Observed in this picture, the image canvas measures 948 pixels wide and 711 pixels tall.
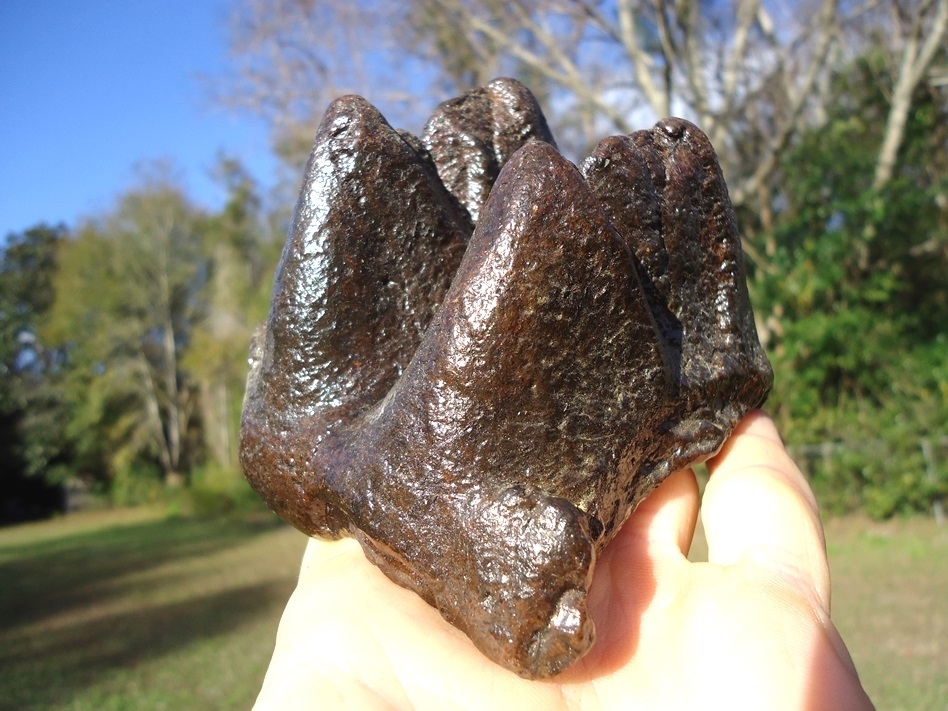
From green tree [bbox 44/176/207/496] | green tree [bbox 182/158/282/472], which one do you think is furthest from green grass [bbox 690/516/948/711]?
green tree [bbox 44/176/207/496]

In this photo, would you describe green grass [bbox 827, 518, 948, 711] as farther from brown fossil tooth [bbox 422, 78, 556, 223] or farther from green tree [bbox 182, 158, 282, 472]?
green tree [bbox 182, 158, 282, 472]

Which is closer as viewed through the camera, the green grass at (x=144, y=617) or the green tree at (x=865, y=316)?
the green grass at (x=144, y=617)

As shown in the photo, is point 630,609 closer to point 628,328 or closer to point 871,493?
point 628,328

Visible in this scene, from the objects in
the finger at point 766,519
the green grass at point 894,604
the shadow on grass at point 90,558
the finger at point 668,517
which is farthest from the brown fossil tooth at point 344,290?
the shadow on grass at point 90,558

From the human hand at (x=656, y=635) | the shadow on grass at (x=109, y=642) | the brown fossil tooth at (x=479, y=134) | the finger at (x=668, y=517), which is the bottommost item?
the shadow on grass at (x=109, y=642)

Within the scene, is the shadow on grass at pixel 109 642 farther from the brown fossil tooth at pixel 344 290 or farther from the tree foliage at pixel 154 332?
the tree foliage at pixel 154 332

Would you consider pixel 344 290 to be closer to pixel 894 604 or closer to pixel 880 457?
pixel 894 604

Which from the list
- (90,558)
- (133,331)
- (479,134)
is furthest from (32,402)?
(479,134)
